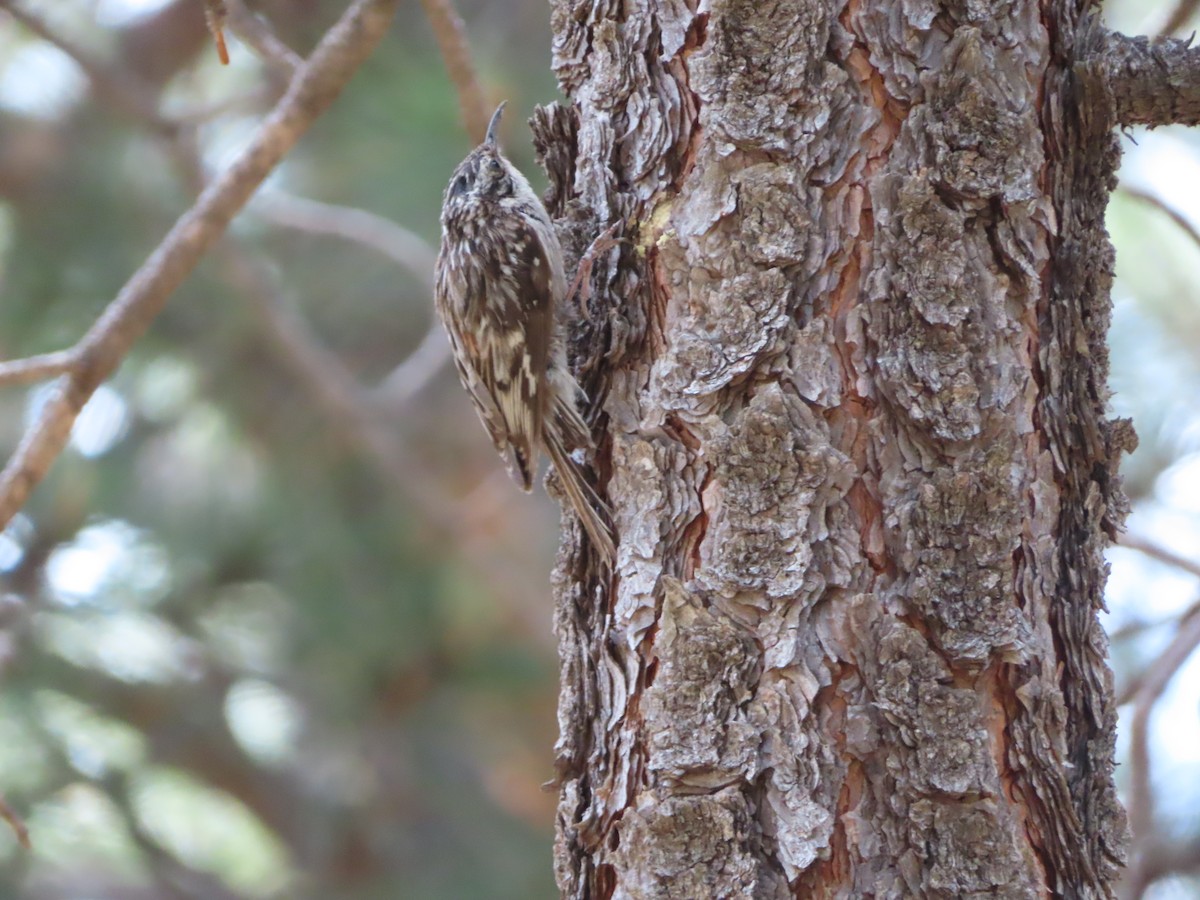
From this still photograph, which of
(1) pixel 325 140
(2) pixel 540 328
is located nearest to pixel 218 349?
(1) pixel 325 140

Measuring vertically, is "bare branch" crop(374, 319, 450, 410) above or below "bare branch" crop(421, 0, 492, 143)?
above

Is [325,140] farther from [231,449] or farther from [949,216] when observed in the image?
[949,216]

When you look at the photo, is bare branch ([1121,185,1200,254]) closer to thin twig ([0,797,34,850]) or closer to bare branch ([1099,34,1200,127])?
bare branch ([1099,34,1200,127])

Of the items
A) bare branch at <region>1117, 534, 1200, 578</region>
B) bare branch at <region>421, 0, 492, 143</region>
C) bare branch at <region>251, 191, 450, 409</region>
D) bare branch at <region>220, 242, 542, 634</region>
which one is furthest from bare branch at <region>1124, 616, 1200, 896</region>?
bare branch at <region>220, 242, 542, 634</region>

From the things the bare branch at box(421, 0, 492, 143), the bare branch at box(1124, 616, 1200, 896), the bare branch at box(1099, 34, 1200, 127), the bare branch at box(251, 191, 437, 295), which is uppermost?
the bare branch at box(251, 191, 437, 295)

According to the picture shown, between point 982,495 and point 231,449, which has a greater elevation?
point 231,449

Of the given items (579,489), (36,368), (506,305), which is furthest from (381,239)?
(579,489)

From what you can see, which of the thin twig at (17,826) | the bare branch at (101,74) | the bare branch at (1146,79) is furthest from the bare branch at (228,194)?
the bare branch at (1146,79)
